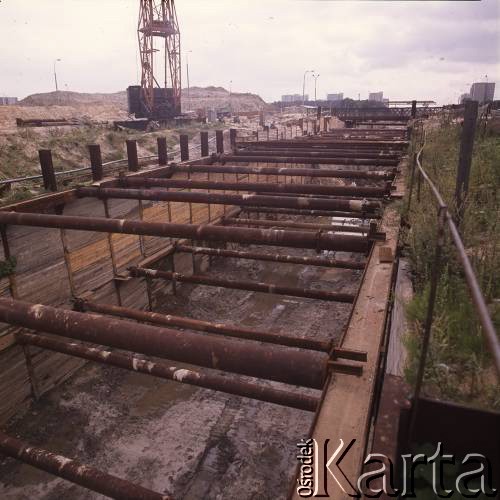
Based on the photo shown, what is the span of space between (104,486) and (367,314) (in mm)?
2806

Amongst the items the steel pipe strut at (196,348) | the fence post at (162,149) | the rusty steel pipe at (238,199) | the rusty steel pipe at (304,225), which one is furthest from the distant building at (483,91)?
the steel pipe strut at (196,348)

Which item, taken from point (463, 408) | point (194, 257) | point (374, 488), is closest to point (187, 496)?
point (374, 488)

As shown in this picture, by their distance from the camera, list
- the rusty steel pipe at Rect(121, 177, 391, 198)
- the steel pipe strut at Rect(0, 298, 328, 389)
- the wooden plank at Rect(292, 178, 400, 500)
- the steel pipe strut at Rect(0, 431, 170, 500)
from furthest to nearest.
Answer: the rusty steel pipe at Rect(121, 177, 391, 198), the steel pipe strut at Rect(0, 431, 170, 500), the steel pipe strut at Rect(0, 298, 328, 389), the wooden plank at Rect(292, 178, 400, 500)

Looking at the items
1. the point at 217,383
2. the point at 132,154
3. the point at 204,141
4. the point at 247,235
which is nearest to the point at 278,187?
the point at 247,235

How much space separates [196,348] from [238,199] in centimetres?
427

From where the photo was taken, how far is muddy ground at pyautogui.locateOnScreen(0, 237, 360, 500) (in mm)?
5773

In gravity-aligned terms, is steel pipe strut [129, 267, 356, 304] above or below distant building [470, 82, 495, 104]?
below

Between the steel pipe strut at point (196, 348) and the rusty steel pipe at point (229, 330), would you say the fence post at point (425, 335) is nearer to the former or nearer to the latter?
the steel pipe strut at point (196, 348)

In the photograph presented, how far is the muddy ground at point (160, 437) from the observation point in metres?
5.77

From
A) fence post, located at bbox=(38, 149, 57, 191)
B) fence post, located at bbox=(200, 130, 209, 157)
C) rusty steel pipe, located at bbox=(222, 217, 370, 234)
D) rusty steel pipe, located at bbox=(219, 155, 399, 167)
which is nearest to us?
fence post, located at bbox=(38, 149, 57, 191)

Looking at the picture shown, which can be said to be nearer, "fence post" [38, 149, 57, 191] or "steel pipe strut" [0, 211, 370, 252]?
"steel pipe strut" [0, 211, 370, 252]

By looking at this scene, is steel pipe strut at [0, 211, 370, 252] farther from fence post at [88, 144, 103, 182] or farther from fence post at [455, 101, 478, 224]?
fence post at [88, 144, 103, 182]

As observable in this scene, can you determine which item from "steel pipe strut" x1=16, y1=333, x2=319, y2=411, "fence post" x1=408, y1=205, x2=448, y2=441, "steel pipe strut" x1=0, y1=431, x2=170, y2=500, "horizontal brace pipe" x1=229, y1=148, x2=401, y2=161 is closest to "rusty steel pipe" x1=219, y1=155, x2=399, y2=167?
"horizontal brace pipe" x1=229, y1=148, x2=401, y2=161

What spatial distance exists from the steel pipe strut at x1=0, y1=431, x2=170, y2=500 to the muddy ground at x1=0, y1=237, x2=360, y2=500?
1964 millimetres
